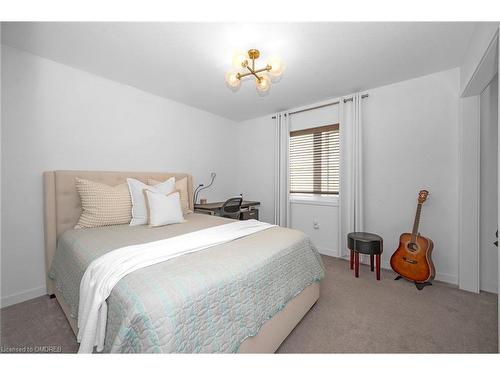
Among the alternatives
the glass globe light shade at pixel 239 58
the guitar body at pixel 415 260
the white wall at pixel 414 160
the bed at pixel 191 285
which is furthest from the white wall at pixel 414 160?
the glass globe light shade at pixel 239 58

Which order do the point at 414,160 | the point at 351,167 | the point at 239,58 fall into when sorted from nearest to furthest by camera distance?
the point at 239,58 < the point at 414,160 < the point at 351,167

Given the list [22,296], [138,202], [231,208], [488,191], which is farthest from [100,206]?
[488,191]

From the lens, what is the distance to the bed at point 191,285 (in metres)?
0.81

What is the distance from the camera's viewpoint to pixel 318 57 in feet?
6.75

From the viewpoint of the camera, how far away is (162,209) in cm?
209

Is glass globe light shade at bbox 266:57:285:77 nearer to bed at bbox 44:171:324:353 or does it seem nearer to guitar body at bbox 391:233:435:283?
bed at bbox 44:171:324:353

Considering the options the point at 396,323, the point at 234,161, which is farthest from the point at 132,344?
the point at 234,161

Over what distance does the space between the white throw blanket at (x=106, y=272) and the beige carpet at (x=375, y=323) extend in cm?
69

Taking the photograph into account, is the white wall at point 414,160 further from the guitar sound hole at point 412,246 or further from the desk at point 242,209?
the desk at point 242,209

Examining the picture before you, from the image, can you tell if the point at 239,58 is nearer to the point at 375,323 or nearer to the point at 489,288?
the point at 375,323

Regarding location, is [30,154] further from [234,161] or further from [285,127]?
[285,127]

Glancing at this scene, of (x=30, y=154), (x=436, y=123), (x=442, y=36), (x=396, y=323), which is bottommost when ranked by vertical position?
(x=396, y=323)

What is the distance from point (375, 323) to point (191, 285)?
5.24ft
